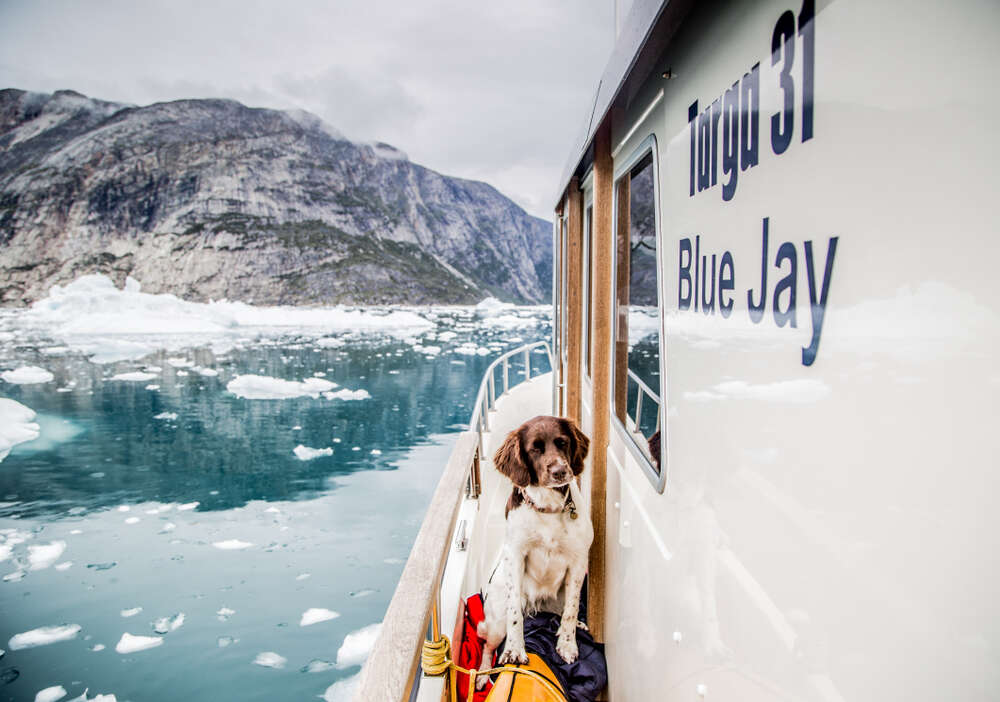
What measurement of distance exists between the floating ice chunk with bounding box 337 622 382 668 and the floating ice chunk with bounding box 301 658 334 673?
0.20 meters

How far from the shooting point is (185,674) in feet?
32.2

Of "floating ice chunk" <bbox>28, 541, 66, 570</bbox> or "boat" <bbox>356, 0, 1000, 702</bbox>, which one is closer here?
"boat" <bbox>356, 0, 1000, 702</bbox>

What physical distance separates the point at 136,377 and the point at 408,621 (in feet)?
138

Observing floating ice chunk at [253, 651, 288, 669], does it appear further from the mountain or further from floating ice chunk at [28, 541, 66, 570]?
the mountain

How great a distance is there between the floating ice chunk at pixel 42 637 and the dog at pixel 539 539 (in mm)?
12198

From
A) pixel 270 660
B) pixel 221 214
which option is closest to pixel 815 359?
pixel 270 660

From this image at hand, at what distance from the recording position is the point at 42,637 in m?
10.9

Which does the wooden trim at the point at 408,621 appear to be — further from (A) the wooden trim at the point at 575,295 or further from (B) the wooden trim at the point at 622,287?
(A) the wooden trim at the point at 575,295

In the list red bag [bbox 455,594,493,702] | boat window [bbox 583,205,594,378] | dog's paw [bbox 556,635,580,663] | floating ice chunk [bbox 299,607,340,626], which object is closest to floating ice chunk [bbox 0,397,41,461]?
floating ice chunk [bbox 299,607,340,626]

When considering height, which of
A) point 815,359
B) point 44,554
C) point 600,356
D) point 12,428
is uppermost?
point 815,359

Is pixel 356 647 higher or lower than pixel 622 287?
lower

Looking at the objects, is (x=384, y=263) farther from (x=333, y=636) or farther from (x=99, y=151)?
(x=333, y=636)

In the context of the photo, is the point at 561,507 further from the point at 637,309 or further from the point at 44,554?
the point at 44,554

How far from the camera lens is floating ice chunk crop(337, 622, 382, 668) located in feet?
33.5
